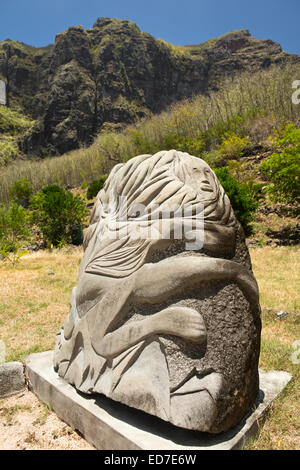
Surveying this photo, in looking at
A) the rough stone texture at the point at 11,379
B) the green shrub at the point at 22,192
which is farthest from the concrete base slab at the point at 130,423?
the green shrub at the point at 22,192

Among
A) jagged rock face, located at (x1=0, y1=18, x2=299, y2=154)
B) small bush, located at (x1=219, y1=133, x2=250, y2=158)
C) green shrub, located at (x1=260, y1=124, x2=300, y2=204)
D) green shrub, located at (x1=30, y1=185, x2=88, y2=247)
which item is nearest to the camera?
green shrub, located at (x1=260, y1=124, x2=300, y2=204)

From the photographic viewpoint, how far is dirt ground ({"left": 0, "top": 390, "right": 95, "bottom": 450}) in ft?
7.53

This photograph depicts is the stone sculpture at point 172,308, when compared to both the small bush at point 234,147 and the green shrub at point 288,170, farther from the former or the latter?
the small bush at point 234,147

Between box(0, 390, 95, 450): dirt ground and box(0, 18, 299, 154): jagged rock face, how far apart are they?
48321mm

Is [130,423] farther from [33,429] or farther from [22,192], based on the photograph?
[22,192]

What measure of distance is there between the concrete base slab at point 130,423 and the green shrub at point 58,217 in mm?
11606

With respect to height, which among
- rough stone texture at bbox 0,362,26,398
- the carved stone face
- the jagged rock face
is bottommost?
rough stone texture at bbox 0,362,26,398

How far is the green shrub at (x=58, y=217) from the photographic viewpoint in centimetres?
1418

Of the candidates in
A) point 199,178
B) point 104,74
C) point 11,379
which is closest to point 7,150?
point 104,74

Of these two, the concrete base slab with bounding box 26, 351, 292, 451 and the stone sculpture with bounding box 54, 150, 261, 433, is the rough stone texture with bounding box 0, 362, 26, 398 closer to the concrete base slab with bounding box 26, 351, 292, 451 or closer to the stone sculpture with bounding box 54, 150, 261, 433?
the concrete base slab with bounding box 26, 351, 292, 451

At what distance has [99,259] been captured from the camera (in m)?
2.66

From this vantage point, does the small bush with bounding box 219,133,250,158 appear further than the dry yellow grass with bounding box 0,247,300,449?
Yes

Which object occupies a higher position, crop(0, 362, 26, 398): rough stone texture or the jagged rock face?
the jagged rock face

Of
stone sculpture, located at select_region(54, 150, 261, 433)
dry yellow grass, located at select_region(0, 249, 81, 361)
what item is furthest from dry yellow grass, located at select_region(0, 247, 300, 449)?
stone sculpture, located at select_region(54, 150, 261, 433)
